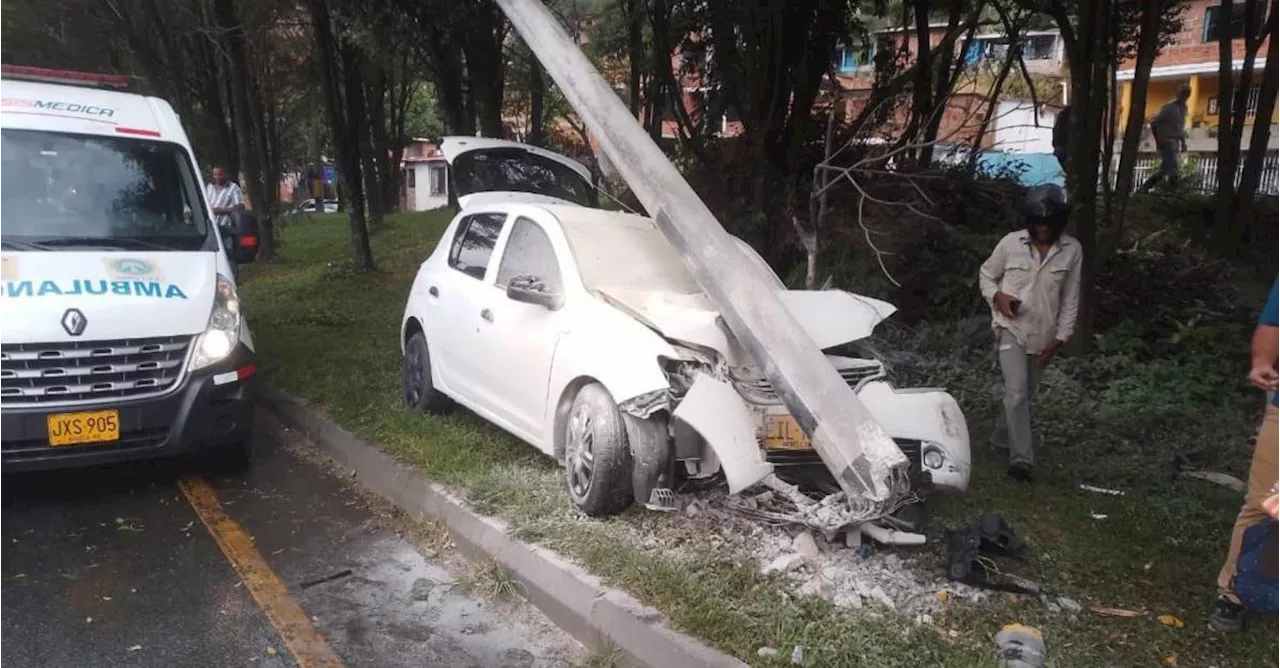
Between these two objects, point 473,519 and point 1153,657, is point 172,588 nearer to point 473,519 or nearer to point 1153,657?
point 473,519

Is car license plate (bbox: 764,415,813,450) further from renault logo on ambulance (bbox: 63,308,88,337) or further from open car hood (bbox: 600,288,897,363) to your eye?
renault logo on ambulance (bbox: 63,308,88,337)

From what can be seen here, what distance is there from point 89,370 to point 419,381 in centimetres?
229

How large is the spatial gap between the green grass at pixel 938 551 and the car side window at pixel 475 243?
110 cm

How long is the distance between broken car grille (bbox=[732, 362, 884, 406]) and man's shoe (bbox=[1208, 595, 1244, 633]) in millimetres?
1758

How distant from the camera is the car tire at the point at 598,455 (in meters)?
4.71

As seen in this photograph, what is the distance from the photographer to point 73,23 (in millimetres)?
19578

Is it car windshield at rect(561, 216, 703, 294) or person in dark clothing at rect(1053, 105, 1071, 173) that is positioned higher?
person in dark clothing at rect(1053, 105, 1071, 173)

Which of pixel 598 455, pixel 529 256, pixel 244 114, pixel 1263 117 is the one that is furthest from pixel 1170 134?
pixel 244 114

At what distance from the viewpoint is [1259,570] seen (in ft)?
12.6

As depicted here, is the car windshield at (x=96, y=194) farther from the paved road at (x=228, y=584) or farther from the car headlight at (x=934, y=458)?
the car headlight at (x=934, y=458)

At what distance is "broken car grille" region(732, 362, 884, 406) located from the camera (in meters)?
4.63

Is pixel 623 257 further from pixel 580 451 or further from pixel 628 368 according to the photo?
pixel 580 451

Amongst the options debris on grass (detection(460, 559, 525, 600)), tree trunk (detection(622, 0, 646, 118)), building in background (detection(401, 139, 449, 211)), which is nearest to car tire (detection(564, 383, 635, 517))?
debris on grass (detection(460, 559, 525, 600))

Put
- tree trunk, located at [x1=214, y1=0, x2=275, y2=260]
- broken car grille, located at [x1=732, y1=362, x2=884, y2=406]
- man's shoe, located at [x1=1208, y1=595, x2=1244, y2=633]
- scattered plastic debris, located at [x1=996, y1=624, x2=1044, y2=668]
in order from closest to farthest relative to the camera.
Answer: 1. scattered plastic debris, located at [x1=996, y1=624, x2=1044, y2=668]
2. man's shoe, located at [x1=1208, y1=595, x2=1244, y2=633]
3. broken car grille, located at [x1=732, y1=362, x2=884, y2=406]
4. tree trunk, located at [x1=214, y1=0, x2=275, y2=260]
